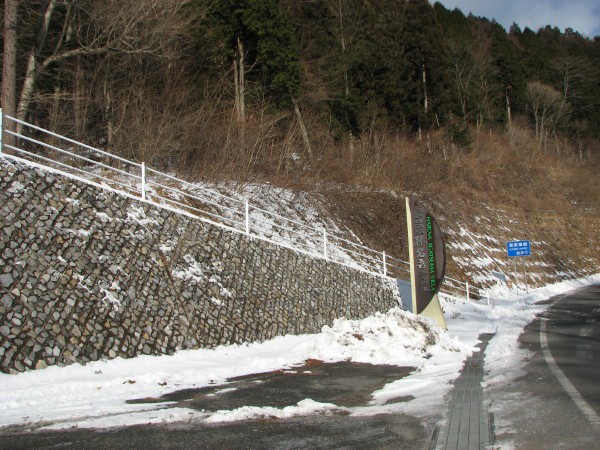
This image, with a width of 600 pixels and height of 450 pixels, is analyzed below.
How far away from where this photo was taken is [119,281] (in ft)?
31.5

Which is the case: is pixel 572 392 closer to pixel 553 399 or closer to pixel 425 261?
pixel 553 399

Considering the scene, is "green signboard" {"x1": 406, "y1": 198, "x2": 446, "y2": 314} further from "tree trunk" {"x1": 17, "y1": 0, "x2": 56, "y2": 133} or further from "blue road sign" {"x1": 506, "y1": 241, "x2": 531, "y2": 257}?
"blue road sign" {"x1": 506, "y1": 241, "x2": 531, "y2": 257}

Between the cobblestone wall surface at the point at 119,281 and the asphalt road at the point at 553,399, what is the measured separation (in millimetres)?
5841

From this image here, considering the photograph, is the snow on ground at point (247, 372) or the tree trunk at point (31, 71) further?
the tree trunk at point (31, 71)

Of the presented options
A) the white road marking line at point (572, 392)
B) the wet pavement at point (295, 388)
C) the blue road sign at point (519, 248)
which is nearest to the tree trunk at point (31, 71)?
the wet pavement at point (295, 388)

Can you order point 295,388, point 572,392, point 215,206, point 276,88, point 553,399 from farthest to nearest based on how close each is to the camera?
point 276,88, point 215,206, point 295,388, point 572,392, point 553,399

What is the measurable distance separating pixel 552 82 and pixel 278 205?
203 ft

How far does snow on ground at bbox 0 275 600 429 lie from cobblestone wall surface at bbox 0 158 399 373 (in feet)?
1.20

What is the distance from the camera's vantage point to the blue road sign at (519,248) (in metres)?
30.5

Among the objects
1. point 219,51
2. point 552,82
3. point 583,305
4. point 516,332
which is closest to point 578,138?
point 552,82

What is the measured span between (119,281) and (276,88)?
1921 cm

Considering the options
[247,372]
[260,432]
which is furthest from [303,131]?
A: [260,432]

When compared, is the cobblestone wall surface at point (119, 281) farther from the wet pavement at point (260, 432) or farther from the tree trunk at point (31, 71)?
the tree trunk at point (31, 71)

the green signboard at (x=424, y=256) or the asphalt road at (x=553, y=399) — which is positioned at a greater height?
the green signboard at (x=424, y=256)
